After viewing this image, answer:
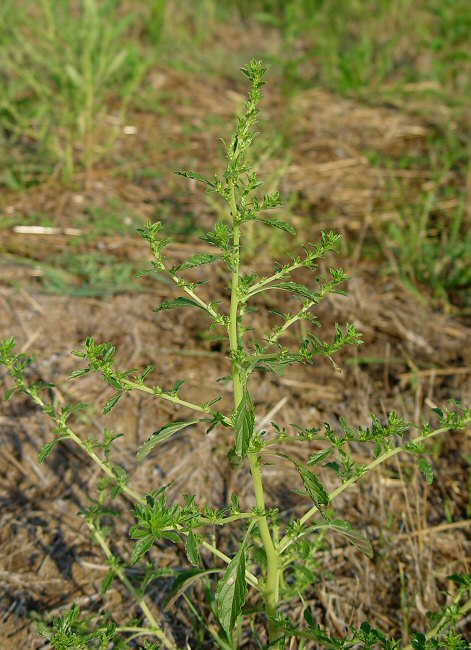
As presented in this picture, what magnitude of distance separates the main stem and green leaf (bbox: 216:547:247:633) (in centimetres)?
12

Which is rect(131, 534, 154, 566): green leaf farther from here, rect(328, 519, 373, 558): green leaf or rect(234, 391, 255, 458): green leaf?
rect(328, 519, 373, 558): green leaf

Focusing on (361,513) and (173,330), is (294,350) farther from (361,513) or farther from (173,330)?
(361,513)

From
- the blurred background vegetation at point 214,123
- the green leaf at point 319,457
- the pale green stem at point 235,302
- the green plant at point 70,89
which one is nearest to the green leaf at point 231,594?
the green leaf at point 319,457

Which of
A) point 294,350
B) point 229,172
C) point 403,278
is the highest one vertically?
point 229,172

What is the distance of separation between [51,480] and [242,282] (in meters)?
1.19

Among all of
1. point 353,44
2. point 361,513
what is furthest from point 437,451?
point 353,44

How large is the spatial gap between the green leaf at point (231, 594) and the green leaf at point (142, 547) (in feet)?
0.59

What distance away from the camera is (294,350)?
2.76 meters

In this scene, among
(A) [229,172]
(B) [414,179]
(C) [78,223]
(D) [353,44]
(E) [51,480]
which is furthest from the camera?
(D) [353,44]

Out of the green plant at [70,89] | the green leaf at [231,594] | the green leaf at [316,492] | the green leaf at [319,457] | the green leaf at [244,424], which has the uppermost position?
the green plant at [70,89]

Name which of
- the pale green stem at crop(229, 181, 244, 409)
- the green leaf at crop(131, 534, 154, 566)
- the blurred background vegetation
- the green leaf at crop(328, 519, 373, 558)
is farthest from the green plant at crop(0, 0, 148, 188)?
the green leaf at crop(131, 534, 154, 566)

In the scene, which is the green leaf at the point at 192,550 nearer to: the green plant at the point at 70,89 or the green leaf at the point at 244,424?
the green leaf at the point at 244,424

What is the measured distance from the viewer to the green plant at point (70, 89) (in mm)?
3564

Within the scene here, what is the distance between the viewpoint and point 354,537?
154cm
